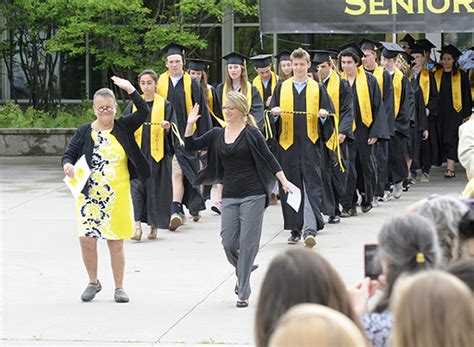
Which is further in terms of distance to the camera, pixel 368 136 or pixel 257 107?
pixel 368 136

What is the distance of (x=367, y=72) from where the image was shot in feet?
46.3

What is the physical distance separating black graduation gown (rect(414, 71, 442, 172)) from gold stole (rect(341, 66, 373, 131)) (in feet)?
10.0

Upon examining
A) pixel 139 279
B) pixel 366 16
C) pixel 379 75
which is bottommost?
pixel 139 279

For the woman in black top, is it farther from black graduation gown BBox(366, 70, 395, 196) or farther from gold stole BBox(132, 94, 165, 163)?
black graduation gown BBox(366, 70, 395, 196)

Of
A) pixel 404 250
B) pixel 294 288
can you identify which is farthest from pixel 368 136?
pixel 294 288

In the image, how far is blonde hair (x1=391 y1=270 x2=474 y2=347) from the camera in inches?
118

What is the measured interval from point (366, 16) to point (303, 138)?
354 centimetres

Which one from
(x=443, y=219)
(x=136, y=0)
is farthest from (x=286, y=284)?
(x=136, y=0)

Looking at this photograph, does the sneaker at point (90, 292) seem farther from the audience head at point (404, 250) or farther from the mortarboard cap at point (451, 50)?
the mortarboard cap at point (451, 50)

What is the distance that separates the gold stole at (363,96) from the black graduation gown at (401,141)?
1.25 metres

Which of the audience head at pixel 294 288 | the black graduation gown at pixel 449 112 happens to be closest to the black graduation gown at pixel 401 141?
the black graduation gown at pixel 449 112

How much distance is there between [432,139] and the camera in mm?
17188

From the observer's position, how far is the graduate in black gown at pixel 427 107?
55.5 ft

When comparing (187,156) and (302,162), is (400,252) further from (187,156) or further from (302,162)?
(187,156)
